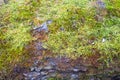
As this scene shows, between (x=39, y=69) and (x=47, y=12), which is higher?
(x=47, y=12)

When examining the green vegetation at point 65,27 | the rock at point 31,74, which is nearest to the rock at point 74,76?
the green vegetation at point 65,27

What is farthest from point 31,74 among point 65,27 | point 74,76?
point 65,27

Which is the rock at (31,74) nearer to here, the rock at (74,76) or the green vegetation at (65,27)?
the green vegetation at (65,27)

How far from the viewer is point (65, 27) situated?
2.04 meters

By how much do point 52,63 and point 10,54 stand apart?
0.31 meters

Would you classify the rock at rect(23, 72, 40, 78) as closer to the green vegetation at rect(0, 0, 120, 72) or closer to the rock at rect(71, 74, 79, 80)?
the green vegetation at rect(0, 0, 120, 72)

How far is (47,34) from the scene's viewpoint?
2023 millimetres

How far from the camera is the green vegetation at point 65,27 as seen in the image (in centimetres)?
194

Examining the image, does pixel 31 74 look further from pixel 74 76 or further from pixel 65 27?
pixel 65 27

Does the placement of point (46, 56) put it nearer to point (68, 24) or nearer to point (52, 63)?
point (52, 63)

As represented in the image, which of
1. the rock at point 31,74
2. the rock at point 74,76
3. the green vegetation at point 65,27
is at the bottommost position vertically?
the rock at point 74,76

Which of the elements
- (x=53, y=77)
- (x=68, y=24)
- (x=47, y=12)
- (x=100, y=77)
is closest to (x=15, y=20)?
(x=47, y=12)

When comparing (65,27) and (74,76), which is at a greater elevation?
(65,27)

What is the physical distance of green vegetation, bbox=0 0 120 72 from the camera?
1939mm
